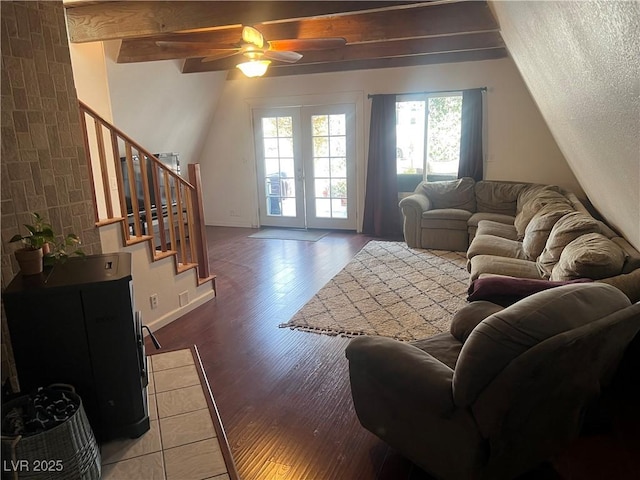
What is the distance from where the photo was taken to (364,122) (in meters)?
6.51

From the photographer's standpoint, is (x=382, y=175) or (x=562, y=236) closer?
(x=562, y=236)

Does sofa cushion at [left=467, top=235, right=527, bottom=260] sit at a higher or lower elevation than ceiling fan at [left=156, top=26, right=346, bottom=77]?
lower

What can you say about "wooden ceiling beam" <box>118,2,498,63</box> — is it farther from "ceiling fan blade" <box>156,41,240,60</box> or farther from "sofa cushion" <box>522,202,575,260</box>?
"sofa cushion" <box>522,202,575,260</box>

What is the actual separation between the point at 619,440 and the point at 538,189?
3.71 meters

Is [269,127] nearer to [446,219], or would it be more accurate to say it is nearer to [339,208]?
[339,208]

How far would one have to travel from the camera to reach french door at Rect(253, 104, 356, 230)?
6734mm

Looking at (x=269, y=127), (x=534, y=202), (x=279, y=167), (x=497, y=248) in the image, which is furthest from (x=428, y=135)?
(x=497, y=248)

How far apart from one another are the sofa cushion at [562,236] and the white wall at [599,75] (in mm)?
400

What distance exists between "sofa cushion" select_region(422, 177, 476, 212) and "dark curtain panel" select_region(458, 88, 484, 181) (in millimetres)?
207

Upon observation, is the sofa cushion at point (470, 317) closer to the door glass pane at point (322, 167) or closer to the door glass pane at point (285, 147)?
the door glass pane at point (322, 167)

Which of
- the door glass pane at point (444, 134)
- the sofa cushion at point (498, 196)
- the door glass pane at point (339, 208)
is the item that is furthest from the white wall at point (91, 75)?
the sofa cushion at point (498, 196)

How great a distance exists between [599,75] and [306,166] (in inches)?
224

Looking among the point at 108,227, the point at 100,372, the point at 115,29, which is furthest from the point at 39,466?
the point at 115,29

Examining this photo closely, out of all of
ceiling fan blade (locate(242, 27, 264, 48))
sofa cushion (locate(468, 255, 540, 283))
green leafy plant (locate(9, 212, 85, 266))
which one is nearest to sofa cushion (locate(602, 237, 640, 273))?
sofa cushion (locate(468, 255, 540, 283))
